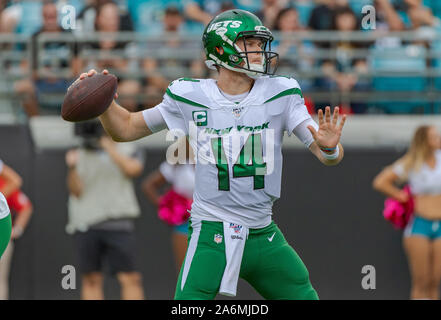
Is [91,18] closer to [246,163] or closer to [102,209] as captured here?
[102,209]

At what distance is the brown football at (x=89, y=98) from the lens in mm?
4547

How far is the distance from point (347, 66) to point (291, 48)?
60cm

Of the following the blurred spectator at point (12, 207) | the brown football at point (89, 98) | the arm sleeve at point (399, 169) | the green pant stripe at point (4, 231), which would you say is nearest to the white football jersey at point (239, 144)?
the brown football at point (89, 98)

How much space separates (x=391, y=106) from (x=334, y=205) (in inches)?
48.0

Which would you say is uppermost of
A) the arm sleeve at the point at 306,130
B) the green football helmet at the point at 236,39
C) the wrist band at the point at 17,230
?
the green football helmet at the point at 236,39

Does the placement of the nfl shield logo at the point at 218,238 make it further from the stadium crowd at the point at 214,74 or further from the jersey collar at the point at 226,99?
the stadium crowd at the point at 214,74

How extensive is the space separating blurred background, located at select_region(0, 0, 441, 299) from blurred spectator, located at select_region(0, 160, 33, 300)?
0.55 metres

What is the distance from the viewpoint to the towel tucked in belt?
14.6 feet

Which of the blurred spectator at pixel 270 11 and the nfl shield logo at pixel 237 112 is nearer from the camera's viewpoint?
the nfl shield logo at pixel 237 112

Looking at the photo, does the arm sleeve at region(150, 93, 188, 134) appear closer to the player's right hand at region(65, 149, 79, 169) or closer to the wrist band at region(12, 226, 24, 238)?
the player's right hand at region(65, 149, 79, 169)

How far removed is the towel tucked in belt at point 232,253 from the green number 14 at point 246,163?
8.1 inches

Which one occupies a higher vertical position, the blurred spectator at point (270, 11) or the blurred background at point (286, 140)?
the blurred spectator at point (270, 11)

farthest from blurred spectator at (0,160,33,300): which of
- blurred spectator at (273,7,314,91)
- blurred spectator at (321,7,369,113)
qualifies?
blurred spectator at (321,7,369,113)

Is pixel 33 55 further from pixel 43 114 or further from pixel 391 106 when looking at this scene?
pixel 391 106
